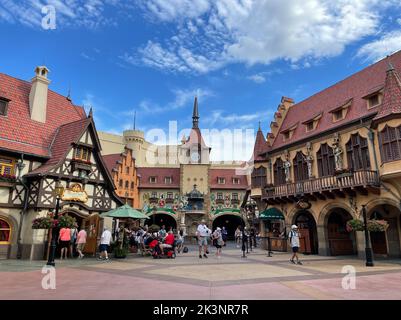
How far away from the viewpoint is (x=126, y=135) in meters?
61.6

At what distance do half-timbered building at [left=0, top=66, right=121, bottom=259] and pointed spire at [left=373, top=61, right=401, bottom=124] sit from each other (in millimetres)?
18683

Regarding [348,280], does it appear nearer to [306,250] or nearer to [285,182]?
[306,250]

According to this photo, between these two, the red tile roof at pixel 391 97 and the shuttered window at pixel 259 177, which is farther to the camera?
the shuttered window at pixel 259 177

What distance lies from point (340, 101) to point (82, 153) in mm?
20020

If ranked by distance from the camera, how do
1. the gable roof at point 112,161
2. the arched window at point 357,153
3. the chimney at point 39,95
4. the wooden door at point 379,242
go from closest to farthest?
the arched window at point 357,153 → the wooden door at point 379,242 → the chimney at point 39,95 → the gable roof at point 112,161

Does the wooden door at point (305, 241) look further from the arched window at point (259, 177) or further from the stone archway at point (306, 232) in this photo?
the arched window at point (259, 177)

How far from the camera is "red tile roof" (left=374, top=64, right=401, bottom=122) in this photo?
55.5ft

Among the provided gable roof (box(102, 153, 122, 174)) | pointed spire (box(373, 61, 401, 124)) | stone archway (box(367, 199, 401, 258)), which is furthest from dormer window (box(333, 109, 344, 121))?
gable roof (box(102, 153, 122, 174))

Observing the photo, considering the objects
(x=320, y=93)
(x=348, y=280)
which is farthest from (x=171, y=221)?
(x=348, y=280)

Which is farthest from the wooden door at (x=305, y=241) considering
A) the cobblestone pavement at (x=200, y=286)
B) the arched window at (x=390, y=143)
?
the cobblestone pavement at (x=200, y=286)

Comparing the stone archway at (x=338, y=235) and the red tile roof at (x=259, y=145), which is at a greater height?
the red tile roof at (x=259, y=145)

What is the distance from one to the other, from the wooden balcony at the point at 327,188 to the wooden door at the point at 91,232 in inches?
567

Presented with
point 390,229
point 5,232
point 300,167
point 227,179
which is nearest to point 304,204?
point 300,167

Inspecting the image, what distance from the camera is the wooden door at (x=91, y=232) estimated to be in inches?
779
